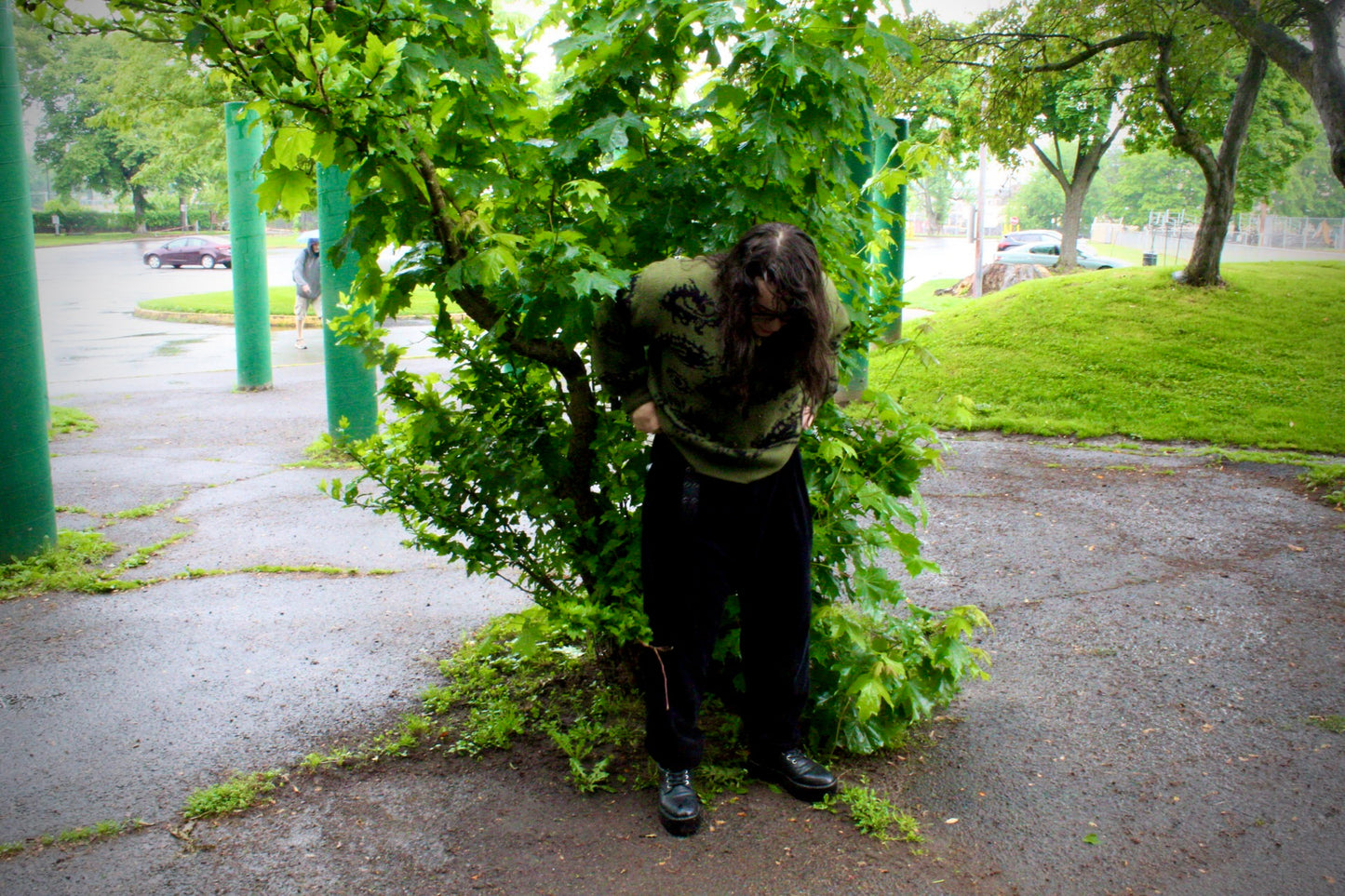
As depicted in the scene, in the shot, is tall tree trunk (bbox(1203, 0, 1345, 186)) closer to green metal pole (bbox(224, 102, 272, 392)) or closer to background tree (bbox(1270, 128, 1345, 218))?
green metal pole (bbox(224, 102, 272, 392))

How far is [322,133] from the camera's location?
9.14 ft

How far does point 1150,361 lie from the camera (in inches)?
425

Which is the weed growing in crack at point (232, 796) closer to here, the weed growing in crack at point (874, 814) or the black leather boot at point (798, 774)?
the black leather boot at point (798, 774)

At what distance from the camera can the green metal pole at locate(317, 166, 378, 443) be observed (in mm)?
7898

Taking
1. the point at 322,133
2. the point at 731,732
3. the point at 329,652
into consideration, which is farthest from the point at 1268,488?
the point at 322,133

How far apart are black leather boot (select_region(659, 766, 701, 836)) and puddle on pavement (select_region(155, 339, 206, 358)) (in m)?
15.0

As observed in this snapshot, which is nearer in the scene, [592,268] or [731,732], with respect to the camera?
[592,268]

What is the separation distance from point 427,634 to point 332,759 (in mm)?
1191

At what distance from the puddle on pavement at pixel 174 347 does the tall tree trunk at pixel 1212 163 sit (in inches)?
567

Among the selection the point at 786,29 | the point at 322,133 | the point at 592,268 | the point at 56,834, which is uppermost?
the point at 786,29

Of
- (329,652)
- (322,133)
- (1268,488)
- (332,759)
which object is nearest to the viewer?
(322,133)

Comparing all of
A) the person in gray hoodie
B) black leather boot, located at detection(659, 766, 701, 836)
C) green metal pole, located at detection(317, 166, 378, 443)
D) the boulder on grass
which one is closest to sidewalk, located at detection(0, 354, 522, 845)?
green metal pole, located at detection(317, 166, 378, 443)

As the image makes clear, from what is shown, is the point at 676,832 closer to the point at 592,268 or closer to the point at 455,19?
the point at 592,268

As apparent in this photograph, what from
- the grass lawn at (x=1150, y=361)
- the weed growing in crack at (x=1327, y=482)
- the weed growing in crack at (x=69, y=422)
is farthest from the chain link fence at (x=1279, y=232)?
the weed growing in crack at (x=69, y=422)
